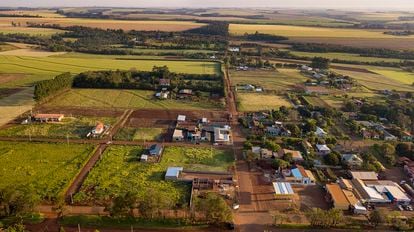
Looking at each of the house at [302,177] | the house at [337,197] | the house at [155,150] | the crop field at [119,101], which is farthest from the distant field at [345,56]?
the house at [337,197]

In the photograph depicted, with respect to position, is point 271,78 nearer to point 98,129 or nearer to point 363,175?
point 363,175

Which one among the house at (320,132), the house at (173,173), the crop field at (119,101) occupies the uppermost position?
the crop field at (119,101)

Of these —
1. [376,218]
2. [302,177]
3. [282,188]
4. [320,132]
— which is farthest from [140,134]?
[376,218]

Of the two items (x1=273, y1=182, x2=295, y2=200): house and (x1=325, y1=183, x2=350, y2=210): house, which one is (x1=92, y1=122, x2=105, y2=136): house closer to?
(x1=273, y1=182, x2=295, y2=200): house

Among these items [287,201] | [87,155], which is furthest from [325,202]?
[87,155]

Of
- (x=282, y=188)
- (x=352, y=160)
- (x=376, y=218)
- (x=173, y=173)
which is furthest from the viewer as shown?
(x=352, y=160)

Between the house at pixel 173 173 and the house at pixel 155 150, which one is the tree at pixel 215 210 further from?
the house at pixel 155 150

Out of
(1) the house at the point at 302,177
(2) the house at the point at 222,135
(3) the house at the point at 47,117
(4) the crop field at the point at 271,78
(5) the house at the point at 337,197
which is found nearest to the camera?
(5) the house at the point at 337,197
